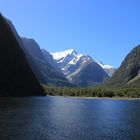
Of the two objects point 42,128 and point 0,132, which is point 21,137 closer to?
point 0,132

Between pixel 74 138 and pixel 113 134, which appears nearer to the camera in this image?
pixel 74 138

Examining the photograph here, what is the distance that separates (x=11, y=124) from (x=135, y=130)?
2924 centimetres

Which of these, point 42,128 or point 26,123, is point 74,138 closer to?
point 42,128

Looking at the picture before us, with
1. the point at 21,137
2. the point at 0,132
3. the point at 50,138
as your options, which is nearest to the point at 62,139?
the point at 50,138

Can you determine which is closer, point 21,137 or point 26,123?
point 21,137

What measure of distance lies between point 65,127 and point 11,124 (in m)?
12.9

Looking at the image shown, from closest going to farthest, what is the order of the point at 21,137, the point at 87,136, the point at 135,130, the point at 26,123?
the point at 21,137 < the point at 87,136 < the point at 135,130 < the point at 26,123

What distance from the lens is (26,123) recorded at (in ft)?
315

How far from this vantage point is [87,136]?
254 feet

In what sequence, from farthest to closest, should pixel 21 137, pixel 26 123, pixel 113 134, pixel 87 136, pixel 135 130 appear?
pixel 26 123 < pixel 135 130 < pixel 113 134 < pixel 87 136 < pixel 21 137

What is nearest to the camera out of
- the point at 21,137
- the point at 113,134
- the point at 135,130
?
the point at 21,137

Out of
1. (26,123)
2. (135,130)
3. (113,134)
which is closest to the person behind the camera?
(113,134)

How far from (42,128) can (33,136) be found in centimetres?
1309

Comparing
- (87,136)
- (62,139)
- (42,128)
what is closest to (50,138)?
(62,139)
